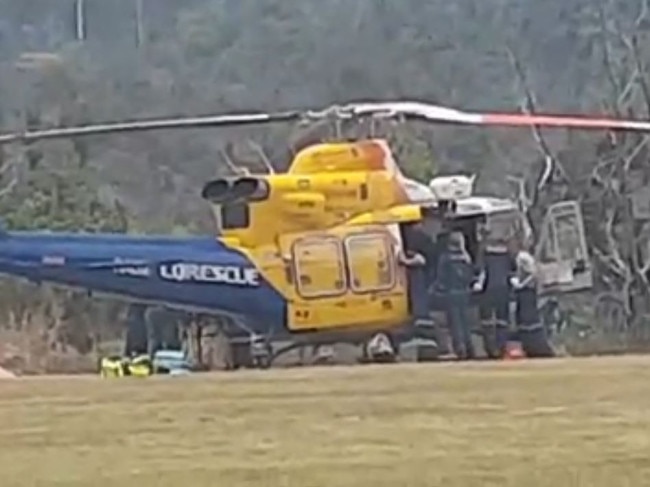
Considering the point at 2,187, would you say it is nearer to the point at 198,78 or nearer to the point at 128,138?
the point at 128,138

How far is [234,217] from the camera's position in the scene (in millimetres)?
1853

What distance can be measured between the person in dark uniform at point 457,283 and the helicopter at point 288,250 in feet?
0.15

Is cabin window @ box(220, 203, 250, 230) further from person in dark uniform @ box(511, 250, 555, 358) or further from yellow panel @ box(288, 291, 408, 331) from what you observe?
person in dark uniform @ box(511, 250, 555, 358)

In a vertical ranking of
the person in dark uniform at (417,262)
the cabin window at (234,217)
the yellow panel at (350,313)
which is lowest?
the yellow panel at (350,313)

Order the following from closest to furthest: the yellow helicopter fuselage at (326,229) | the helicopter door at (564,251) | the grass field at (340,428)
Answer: the grass field at (340,428), the yellow helicopter fuselage at (326,229), the helicopter door at (564,251)

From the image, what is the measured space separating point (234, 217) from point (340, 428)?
1.66 meters

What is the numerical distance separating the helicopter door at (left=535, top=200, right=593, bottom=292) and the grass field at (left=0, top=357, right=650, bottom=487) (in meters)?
1.76

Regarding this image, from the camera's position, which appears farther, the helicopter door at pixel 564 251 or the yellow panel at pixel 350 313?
the helicopter door at pixel 564 251

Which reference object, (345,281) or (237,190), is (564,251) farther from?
(237,190)

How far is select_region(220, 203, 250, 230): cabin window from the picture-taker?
6.01 feet

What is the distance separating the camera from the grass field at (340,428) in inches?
7.1

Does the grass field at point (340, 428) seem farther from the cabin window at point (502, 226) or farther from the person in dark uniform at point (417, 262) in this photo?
the cabin window at point (502, 226)

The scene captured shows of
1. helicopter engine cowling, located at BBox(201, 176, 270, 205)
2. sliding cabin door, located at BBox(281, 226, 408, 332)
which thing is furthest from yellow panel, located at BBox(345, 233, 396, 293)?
helicopter engine cowling, located at BBox(201, 176, 270, 205)

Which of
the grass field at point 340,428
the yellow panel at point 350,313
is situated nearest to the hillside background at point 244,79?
the yellow panel at point 350,313
